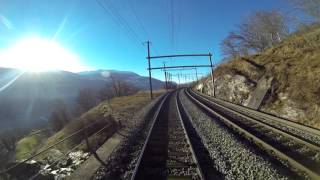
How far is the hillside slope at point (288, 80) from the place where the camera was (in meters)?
17.7

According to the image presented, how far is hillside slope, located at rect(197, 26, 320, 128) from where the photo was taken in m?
17.7

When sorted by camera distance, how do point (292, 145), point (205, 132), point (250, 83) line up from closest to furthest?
point (292, 145), point (205, 132), point (250, 83)

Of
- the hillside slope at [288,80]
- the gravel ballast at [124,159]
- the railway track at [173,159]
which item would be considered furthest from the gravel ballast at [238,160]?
the hillside slope at [288,80]

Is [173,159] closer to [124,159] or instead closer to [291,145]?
[124,159]

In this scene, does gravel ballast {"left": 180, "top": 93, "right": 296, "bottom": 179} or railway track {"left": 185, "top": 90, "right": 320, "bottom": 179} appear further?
railway track {"left": 185, "top": 90, "right": 320, "bottom": 179}

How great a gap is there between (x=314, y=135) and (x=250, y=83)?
16779 mm

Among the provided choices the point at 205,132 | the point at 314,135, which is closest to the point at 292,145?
the point at 314,135

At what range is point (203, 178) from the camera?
23.8 ft

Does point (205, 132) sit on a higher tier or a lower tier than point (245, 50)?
A: lower

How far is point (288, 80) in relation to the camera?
72.1 ft

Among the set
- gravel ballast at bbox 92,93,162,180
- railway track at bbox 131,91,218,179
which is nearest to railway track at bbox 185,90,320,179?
railway track at bbox 131,91,218,179

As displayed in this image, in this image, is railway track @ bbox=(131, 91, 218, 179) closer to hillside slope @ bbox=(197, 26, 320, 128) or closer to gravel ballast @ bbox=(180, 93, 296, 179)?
gravel ballast @ bbox=(180, 93, 296, 179)

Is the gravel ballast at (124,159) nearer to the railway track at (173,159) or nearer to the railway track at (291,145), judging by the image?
the railway track at (173,159)

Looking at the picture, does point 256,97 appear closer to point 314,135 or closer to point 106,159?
point 314,135
